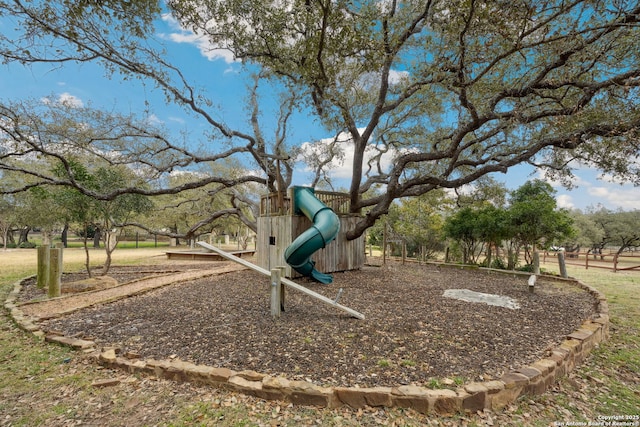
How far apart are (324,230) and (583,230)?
3374 centimetres

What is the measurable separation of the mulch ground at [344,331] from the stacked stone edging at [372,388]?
5.9 inches

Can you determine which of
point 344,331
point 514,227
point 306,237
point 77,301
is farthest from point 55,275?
point 514,227

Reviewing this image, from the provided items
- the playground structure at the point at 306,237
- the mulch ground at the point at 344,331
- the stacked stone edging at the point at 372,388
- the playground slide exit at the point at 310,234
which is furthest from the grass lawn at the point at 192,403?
the playground slide exit at the point at 310,234

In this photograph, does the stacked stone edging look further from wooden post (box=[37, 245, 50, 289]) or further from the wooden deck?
the wooden deck

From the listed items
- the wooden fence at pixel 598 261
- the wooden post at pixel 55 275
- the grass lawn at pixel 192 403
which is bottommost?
the wooden fence at pixel 598 261

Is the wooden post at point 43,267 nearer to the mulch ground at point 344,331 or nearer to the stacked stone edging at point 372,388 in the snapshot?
the mulch ground at point 344,331

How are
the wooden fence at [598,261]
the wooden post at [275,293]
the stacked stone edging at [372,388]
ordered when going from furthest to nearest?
the wooden fence at [598,261] → the wooden post at [275,293] → the stacked stone edging at [372,388]

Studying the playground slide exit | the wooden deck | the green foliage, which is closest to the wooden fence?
the green foliage

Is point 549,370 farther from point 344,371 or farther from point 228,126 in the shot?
point 228,126

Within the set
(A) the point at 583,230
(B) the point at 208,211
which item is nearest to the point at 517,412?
(B) the point at 208,211

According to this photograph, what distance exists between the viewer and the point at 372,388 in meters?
2.45

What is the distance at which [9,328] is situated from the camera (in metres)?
4.23

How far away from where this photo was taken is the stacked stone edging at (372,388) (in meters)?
2.37

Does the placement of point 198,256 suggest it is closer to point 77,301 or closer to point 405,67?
point 77,301
